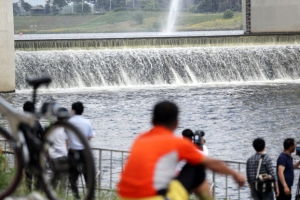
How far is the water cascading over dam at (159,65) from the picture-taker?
33.0 meters

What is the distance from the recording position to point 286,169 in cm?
1017

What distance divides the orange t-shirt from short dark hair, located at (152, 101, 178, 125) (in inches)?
5.8

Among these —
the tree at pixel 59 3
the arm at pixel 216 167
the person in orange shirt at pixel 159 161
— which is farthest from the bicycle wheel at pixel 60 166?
the tree at pixel 59 3

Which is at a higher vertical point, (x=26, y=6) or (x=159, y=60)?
(x=26, y=6)

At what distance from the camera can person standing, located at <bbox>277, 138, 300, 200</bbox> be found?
1000cm

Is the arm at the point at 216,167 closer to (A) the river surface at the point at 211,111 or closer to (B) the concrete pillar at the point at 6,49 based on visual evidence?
(A) the river surface at the point at 211,111

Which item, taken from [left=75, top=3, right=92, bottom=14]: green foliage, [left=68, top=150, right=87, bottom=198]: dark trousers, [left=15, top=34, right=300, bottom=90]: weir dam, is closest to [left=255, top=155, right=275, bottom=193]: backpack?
[left=68, top=150, right=87, bottom=198]: dark trousers

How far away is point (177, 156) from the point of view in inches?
196

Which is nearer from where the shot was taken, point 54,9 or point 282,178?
point 282,178

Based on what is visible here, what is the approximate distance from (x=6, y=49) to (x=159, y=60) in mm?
6852

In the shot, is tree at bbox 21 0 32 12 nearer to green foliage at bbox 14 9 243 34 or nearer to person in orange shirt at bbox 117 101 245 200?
green foliage at bbox 14 9 243 34

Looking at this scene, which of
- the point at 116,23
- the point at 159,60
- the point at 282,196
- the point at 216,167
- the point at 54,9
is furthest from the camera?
the point at 54,9

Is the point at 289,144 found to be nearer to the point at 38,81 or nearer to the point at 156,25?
the point at 38,81

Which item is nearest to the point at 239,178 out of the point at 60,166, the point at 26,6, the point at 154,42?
the point at 60,166
